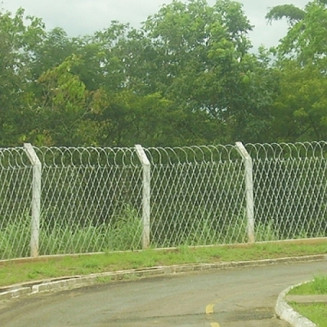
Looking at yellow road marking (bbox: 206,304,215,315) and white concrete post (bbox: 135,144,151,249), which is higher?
white concrete post (bbox: 135,144,151,249)

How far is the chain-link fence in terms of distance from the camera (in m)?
12.9

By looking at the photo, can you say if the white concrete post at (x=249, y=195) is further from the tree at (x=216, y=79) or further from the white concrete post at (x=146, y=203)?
the tree at (x=216, y=79)

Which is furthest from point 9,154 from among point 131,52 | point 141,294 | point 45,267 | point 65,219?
point 131,52

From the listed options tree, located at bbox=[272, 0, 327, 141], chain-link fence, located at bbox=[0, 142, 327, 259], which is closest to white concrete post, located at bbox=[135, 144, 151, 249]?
chain-link fence, located at bbox=[0, 142, 327, 259]

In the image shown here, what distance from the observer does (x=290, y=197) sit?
50.4ft

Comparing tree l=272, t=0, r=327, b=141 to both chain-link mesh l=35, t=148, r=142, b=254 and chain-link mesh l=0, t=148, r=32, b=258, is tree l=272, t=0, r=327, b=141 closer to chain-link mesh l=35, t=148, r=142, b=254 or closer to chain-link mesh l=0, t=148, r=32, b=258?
chain-link mesh l=35, t=148, r=142, b=254

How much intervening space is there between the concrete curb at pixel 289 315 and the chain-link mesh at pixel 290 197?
626 centimetres

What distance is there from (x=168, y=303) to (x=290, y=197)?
265 inches

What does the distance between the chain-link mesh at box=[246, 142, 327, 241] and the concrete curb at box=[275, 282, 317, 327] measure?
626 centimetres

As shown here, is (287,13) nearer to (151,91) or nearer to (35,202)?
A: (151,91)

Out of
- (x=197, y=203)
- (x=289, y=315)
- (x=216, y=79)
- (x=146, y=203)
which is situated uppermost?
(x=216, y=79)

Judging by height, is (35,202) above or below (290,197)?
above

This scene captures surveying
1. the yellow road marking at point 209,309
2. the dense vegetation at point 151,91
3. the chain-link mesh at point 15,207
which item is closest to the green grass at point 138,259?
the chain-link mesh at point 15,207

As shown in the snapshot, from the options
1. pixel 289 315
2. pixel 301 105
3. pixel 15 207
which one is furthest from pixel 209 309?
pixel 301 105
